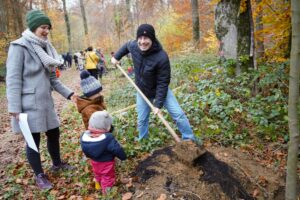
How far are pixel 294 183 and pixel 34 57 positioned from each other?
328 centimetres

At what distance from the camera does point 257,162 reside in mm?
4090

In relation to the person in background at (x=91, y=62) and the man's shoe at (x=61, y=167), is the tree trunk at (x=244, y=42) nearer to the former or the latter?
the man's shoe at (x=61, y=167)

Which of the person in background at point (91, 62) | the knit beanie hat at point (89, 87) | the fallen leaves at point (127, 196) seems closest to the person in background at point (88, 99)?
the knit beanie hat at point (89, 87)

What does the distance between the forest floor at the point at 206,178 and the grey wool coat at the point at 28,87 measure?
4.82 ft

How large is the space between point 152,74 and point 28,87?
1.77 metres

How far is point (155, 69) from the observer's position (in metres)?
4.00

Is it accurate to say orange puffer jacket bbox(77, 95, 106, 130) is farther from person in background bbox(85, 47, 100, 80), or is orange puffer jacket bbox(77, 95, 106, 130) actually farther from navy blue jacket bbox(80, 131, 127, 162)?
person in background bbox(85, 47, 100, 80)

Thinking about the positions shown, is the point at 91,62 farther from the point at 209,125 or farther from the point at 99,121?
the point at 99,121

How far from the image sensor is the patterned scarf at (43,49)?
3.29m

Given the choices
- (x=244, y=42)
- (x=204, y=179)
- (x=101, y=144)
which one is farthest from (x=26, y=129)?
(x=244, y=42)

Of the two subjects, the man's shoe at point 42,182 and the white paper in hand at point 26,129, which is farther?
the man's shoe at point 42,182

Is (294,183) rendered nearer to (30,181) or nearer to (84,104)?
(84,104)

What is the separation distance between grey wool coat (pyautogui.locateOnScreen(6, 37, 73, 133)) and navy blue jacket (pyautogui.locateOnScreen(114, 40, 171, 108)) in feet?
4.56

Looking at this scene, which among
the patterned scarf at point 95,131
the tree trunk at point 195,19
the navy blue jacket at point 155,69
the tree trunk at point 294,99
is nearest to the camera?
the tree trunk at point 294,99
